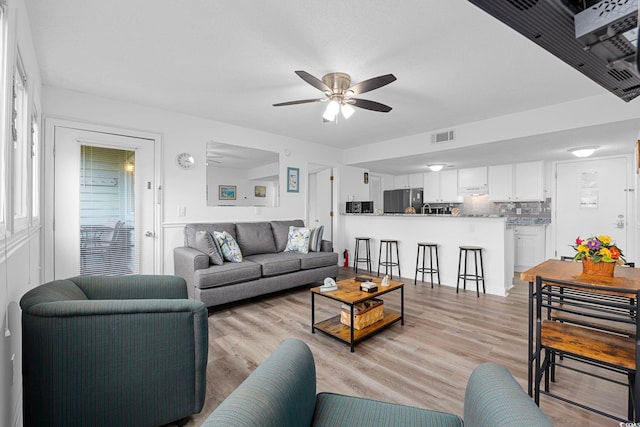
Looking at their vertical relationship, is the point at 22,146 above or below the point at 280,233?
above

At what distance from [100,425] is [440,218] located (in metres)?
4.52

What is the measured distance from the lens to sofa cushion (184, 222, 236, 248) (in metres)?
3.83

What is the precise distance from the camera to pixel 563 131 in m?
3.62

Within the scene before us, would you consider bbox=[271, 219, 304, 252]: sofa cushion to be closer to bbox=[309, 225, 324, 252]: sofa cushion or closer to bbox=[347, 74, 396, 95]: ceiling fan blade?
bbox=[309, 225, 324, 252]: sofa cushion

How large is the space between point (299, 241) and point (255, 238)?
0.66m

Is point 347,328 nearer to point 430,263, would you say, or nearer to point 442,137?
point 430,263

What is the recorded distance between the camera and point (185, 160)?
404cm

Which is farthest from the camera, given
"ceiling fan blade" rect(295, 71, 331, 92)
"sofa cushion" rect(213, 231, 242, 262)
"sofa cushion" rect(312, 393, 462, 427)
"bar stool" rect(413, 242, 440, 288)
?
"bar stool" rect(413, 242, 440, 288)

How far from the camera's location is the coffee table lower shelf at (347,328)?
99.3 inches

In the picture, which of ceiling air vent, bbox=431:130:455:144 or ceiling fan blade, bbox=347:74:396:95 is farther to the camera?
ceiling air vent, bbox=431:130:455:144

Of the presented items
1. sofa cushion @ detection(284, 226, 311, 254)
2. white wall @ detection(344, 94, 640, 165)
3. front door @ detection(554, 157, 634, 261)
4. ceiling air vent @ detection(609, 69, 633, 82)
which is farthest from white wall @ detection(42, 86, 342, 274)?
front door @ detection(554, 157, 634, 261)

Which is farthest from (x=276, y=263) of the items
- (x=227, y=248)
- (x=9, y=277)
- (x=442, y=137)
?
(x=442, y=137)

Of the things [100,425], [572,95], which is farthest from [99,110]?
[572,95]

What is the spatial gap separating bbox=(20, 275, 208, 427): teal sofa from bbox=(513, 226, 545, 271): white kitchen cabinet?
622cm
